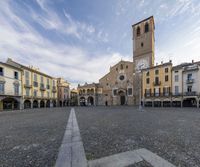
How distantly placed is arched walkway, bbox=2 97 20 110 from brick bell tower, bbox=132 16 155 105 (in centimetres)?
3219

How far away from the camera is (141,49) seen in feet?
127

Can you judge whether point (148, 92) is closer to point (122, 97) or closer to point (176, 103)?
point (176, 103)

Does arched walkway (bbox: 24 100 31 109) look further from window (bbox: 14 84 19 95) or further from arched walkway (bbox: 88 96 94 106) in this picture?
arched walkway (bbox: 88 96 94 106)

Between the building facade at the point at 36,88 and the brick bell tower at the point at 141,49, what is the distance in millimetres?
27851

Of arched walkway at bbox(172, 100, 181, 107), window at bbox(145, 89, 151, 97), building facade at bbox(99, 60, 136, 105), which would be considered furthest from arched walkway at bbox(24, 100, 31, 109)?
arched walkway at bbox(172, 100, 181, 107)

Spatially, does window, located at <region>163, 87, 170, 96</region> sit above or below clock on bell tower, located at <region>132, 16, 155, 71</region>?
below

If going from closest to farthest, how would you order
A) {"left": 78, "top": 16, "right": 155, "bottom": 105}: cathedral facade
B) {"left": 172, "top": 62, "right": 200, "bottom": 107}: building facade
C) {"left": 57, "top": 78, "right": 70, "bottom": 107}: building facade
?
1. {"left": 172, "top": 62, "right": 200, "bottom": 107}: building facade
2. {"left": 78, "top": 16, "right": 155, "bottom": 105}: cathedral facade
3. {"left": 57, "top": 78, "right": 70, "bottom": 107}: building facade

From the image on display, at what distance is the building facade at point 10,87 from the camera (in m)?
22.6

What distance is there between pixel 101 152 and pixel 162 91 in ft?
102

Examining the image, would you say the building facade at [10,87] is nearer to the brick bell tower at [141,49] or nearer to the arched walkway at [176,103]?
the brick bell tower at [141,49]

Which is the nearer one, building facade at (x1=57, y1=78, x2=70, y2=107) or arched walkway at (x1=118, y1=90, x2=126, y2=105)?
arched walkway at (x1=118, y1=90, x2=126, y2=105)

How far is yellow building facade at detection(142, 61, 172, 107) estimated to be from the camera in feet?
95.7

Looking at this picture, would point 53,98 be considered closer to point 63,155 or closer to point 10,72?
point 10,72

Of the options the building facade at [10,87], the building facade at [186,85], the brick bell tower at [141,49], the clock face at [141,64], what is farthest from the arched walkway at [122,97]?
the building facade at [10,87]
